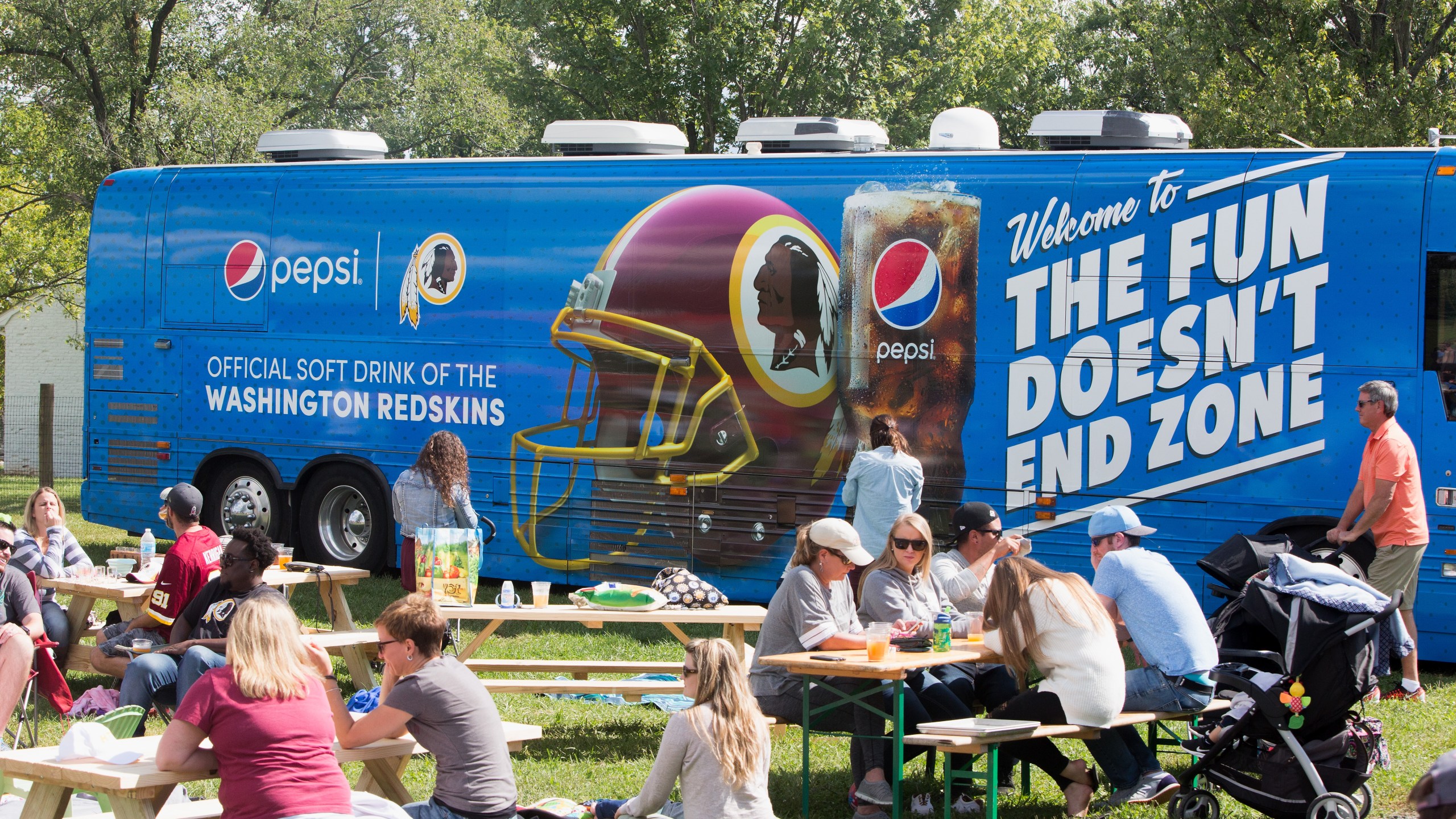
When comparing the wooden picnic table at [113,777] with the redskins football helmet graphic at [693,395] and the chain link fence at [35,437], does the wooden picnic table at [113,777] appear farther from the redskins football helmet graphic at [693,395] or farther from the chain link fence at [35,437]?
the chain link fence at [35,437]

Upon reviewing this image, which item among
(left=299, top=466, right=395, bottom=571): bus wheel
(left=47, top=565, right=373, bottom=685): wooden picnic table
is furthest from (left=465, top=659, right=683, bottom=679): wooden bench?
(left=299, top=466, right=395, bottom=571): bus wheel

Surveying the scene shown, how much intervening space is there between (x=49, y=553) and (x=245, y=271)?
14.7 feet

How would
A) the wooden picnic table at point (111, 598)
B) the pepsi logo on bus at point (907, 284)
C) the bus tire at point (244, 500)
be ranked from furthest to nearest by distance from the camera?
the bus tire at point (244, 500) → the pepsi logo on bus at point (907, 284) → the wooden picnic table at point (111, 598)

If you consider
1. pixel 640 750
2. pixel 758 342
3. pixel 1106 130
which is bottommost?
pixel 640 750

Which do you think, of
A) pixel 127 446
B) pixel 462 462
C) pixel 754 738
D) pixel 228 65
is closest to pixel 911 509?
pixel 462 462

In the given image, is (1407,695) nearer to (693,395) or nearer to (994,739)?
(994,739)

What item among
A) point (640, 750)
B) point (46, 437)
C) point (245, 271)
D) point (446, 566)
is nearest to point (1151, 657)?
Result: point (640, 750)

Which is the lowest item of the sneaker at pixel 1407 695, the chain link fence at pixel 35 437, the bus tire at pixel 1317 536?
the chain link fence at pixel 35 437

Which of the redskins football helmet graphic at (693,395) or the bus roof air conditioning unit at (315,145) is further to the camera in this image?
the bus roof air conditioning unit at (315,145)

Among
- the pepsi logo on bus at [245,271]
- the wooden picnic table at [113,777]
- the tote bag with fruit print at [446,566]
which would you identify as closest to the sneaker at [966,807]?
the wooden picnic table at [113,777]

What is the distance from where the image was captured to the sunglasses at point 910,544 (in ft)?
22.2

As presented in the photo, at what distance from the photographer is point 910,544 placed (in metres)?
6.78

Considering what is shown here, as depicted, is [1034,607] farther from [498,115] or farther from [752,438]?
[498,115]

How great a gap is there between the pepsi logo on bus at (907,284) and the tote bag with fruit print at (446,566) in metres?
3.74
